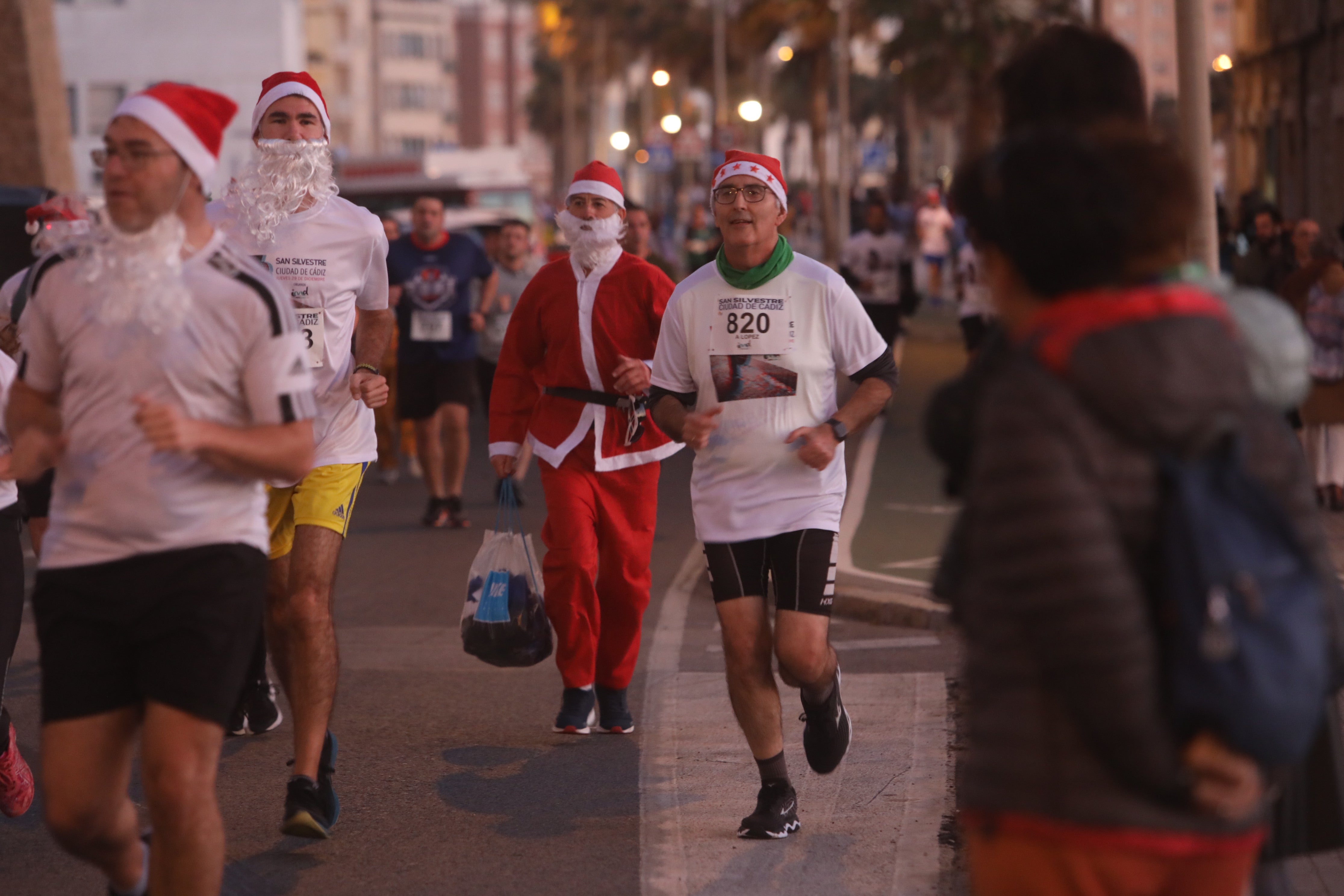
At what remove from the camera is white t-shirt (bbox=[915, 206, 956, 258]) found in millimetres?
38562

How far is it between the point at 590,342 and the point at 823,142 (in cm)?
4337

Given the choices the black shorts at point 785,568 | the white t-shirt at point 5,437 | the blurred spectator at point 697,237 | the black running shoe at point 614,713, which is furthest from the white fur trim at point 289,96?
the blurred spectator at point 697,237

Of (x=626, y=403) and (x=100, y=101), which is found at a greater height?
(x=100, y=101)

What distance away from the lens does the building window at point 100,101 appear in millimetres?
64250

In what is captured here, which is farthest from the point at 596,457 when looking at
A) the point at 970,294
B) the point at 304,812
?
the point at 970,294

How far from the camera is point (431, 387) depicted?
13.6 metres

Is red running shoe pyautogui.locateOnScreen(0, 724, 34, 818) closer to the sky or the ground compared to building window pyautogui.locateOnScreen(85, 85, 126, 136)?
closer to the ground

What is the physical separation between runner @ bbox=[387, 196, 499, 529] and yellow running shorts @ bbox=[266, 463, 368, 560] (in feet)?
22.7

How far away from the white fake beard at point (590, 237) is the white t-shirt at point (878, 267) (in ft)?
38.0

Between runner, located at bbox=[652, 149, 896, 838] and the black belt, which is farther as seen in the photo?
the black belt

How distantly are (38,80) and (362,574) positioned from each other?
830 inches

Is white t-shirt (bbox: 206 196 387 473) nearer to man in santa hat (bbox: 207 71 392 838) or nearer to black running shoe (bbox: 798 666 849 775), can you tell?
man in santa hat (bbox: 207 71 392 838)

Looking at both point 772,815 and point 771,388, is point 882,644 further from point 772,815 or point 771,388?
point 771,388

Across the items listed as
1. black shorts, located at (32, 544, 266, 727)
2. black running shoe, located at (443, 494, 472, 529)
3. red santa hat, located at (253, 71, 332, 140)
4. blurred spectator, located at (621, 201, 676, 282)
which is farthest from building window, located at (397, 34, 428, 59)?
black shorts, located at (32, 544, 266, 727)
